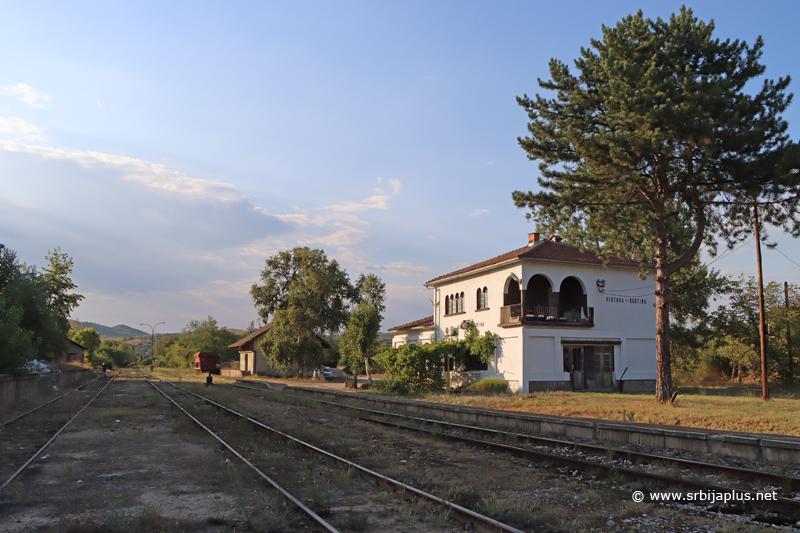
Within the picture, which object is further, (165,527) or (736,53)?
(736,53)

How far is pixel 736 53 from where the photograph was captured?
19250mm

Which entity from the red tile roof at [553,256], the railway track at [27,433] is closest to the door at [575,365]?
the red tile roof at [553,256]

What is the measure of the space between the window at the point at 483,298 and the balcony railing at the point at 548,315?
6.31 feet

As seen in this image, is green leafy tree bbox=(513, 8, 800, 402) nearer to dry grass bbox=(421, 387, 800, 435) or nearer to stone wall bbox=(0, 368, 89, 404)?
dry grass bbox=(421, 387, 800, 435)

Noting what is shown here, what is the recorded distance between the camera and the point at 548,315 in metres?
29.9

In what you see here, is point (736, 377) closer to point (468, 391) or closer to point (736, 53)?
point (468, 391)

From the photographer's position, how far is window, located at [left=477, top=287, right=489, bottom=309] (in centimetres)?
3150

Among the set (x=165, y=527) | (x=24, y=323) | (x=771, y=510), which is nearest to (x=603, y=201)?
(x=771, y=510)

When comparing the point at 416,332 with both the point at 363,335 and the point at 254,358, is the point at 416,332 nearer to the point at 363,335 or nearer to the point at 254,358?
the point at 363,335

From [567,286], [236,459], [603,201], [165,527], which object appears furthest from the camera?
[567,286]

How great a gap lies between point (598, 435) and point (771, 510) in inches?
241

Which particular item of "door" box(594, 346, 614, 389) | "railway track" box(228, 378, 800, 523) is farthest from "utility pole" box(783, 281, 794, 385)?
"railway track" box(228, 378, 800, 523)

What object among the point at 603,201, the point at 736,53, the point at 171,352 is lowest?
the point at 171,352

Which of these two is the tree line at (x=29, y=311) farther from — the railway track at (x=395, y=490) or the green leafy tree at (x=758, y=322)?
the green leafy tree at (x=758, y=322)
